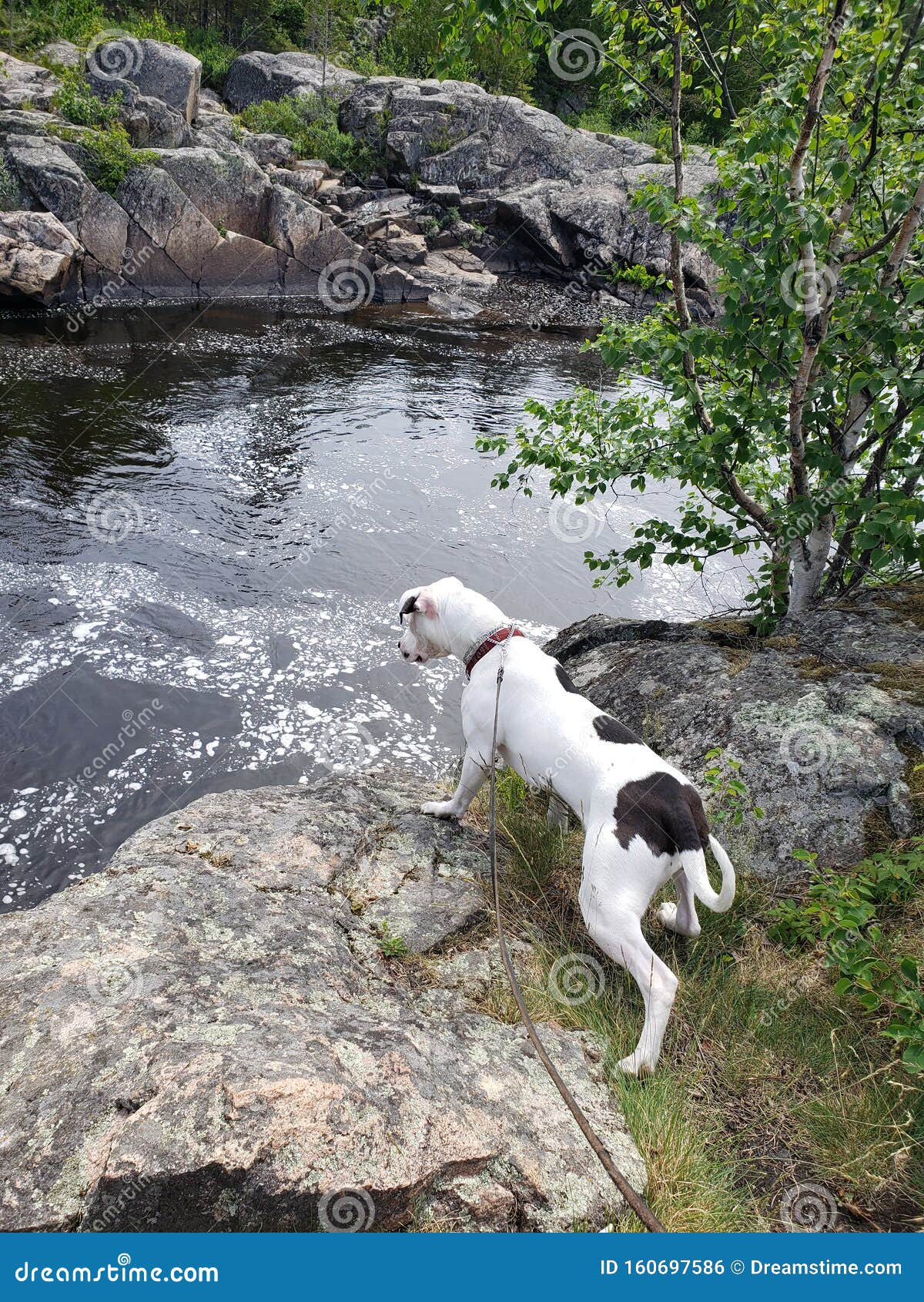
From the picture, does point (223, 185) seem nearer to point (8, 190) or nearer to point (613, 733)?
point (8, 190)

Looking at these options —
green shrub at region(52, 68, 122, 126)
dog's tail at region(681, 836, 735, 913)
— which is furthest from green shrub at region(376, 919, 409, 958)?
green shrub at region(52, 68, 122, 126)

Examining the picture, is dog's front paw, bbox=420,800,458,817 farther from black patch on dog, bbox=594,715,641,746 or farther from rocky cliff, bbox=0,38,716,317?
rocky cliff, bbox=0,38,716,317

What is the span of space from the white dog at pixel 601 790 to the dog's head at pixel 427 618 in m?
0.02

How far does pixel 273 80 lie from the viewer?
35.0m

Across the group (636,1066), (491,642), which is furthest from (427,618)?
(636,1066)

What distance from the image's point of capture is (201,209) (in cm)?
2388

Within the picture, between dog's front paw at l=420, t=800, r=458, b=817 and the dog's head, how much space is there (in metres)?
0.96

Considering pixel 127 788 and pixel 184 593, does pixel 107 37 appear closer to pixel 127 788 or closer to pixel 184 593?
pixel 184 593

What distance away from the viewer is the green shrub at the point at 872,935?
249 cm

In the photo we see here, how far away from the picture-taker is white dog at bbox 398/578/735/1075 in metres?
3.13

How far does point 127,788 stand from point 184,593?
11.0 feet

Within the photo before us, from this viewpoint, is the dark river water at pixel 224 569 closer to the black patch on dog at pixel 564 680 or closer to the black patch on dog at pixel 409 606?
the black patch on dog at pixel 409 606

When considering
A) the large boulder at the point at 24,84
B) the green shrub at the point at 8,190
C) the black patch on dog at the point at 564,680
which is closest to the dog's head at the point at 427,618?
the black patch on dog at the point at 564,680

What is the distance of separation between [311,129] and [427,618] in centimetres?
3630
